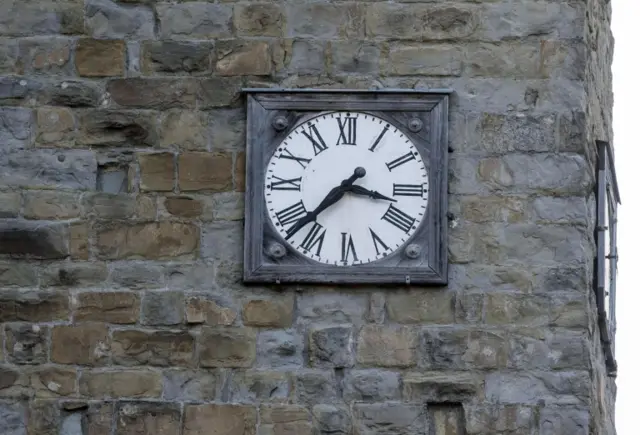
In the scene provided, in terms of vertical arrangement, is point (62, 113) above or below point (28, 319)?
above

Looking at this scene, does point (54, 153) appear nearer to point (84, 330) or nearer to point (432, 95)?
point (84, 330)

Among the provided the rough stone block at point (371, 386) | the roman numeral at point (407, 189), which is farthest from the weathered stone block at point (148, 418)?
the roman numeral at point (407, 189)

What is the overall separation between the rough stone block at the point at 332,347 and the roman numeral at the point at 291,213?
0.52 meters

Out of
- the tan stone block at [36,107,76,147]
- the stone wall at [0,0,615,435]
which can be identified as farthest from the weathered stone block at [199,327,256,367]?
the tan stone block at [36,107,76,147]

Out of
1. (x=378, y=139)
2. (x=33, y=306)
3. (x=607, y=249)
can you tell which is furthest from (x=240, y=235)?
(x=607, y=249)

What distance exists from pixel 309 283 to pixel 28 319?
4.23 ft

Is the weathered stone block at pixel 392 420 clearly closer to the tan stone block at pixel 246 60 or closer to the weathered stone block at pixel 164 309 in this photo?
the weathered stone block at pixel 164 309

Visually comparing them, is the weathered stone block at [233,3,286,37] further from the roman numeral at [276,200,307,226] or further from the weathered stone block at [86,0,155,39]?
the roman numeral at [276,200,307,226]

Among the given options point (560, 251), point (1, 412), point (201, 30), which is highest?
point (201, 30)

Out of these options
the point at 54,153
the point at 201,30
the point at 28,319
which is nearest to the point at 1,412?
the point at 28,319

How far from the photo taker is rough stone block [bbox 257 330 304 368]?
12.2m

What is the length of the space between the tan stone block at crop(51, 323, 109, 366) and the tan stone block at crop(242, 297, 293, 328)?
0.65 m

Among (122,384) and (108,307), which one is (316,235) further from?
(122,384)

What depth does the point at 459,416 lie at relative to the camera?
12.1m
